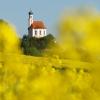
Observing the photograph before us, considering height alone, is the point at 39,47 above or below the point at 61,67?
above

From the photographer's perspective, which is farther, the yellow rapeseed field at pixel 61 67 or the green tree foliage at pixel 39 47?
the green tree foliage at pixel 39 47

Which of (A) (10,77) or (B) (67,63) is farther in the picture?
(A) (10,77)

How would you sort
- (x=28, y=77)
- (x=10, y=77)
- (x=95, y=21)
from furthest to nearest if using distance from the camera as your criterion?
(x=10, y=77) → (x=28, y=77) → (x=95, y=21)

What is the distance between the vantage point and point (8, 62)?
289 cm

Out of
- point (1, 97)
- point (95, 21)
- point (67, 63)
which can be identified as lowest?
point (1, 97)

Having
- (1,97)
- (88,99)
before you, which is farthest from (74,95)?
(1,97)

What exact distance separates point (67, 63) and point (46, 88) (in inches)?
6.1

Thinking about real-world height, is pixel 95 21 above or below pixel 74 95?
above

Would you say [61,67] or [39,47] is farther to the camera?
[39,47]

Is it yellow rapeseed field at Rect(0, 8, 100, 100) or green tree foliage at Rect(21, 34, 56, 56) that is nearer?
yellow rapeseed field at Rect(0, 8, 100, 100)

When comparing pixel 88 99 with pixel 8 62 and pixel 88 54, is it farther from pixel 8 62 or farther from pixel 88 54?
pixel 8 62

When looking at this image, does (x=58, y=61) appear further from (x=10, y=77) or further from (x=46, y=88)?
(x=10, y=77)

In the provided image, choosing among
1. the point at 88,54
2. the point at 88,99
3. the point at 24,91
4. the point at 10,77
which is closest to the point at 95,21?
the point at 88,54

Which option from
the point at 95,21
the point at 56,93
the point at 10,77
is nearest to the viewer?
the point at 95,21
